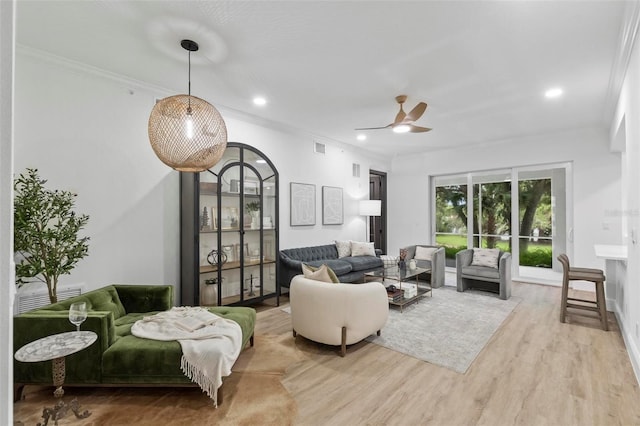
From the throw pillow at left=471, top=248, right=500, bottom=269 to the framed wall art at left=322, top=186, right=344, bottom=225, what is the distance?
2.62m

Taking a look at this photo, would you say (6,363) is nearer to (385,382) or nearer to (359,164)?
(385,382)

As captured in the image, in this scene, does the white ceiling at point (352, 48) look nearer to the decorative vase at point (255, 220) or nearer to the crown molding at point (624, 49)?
the crown molding at point (624, 49)

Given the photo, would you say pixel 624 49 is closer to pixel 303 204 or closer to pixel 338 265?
pixel 338 265

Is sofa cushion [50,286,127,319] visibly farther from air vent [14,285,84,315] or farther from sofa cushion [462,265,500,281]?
sofa cushion [462,265,500,281]

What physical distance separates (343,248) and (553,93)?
3.97 metres

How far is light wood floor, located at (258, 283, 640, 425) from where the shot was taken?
6.88ft

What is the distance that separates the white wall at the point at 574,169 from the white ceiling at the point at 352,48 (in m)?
1.24

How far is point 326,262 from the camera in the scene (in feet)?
17.4

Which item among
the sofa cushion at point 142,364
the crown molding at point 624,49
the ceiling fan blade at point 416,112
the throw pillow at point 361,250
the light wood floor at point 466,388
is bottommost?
the light wood floor at point 466,388

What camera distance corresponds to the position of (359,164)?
7145 mm

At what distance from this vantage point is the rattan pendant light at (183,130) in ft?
8.14

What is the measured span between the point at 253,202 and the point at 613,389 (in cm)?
408

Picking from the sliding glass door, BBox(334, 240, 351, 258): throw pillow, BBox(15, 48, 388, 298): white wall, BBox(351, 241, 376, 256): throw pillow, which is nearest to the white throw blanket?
BBox(15, 48, 388, 298): white wall

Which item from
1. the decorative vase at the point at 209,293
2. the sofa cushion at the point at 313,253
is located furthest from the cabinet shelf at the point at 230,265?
the sofa cushion at the point at 313,253
